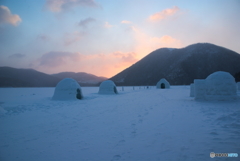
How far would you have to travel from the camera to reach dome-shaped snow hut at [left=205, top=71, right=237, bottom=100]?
39.7 feet

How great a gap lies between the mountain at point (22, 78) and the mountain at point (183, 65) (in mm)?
45766

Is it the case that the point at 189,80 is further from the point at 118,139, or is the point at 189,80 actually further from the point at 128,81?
the point at 118,139

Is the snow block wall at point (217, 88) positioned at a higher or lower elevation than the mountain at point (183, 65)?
lower

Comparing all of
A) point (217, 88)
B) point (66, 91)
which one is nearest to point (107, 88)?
point (66, 91)

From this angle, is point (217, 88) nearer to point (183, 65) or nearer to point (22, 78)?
point (183, 65)

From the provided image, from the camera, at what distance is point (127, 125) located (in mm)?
5754

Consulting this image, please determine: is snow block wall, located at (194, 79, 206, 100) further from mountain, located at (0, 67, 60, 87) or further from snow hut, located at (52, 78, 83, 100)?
mountain, located at (0, 67, 60, 87)

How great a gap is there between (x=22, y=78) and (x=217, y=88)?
3987 inches

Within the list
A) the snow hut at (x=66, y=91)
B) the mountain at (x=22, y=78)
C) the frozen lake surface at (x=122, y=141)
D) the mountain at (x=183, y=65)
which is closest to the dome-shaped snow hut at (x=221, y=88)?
the frozen lake surface at (x=122, y=141)

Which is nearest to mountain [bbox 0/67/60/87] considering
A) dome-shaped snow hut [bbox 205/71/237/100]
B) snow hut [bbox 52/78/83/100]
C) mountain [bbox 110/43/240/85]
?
mountain [bbox 110/43/240/85]

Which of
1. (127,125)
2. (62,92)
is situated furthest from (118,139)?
(62,92)

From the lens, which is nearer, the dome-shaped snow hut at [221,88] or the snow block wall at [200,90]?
the dome-shaped snow hut at [221,88]

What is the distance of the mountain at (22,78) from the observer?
8212 cm

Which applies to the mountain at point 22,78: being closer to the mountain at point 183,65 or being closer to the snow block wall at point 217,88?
the mountain at point 183,65
